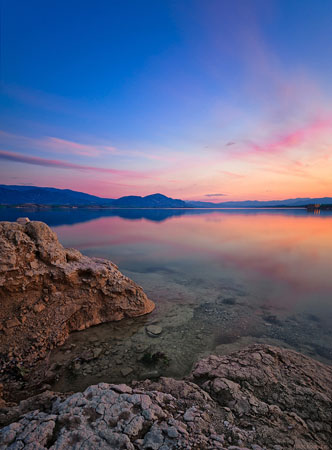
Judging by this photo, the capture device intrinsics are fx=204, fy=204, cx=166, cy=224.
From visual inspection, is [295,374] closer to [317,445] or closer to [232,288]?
[317,445]

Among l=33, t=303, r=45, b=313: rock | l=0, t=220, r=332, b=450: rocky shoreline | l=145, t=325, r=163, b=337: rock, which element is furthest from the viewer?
l=145, t=325, r=163, b=337: rock

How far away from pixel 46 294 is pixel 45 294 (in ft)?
0.09

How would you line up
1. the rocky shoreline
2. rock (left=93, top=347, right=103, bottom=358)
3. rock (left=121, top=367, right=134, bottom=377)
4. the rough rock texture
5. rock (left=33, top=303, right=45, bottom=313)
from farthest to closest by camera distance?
rock (left=33, top=303, right=45, bottom=313) < rock (left=93, top=347, right=103, bottom=358) < rock (left=121, top=367, right=134, bottom=377) < the rocky shoreline < the rough rock texture

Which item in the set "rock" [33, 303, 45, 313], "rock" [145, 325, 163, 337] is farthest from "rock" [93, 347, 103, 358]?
"rock" [33, 303, 45, 313]

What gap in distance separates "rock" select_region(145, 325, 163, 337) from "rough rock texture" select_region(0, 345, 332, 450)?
247cm

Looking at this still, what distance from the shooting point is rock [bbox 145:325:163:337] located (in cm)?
703

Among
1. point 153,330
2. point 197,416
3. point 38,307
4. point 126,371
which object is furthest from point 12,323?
point 197,416

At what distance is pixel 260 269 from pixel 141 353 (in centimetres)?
1153

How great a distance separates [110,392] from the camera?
362 centimetres

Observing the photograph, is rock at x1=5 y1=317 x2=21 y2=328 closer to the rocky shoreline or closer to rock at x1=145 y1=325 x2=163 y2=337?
the rocky shoreline

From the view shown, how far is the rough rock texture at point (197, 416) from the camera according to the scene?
2.78 m

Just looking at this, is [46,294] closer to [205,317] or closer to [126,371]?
[126,371]

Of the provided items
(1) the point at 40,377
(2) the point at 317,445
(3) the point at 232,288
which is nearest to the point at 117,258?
(3) the point at 232,288

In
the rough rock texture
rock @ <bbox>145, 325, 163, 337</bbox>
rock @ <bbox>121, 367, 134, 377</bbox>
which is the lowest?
rock @ <bbox>145, 325, 163, 337</bbox>
